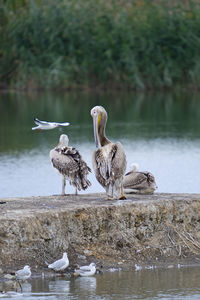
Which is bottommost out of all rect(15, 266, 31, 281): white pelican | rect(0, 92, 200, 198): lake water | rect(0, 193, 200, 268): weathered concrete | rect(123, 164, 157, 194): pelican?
rect(15, 266, 31, 281): white pelican

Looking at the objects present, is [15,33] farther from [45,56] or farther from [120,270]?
[120,270]

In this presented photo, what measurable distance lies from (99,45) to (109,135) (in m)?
19.4

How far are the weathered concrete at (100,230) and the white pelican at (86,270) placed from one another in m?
0.29

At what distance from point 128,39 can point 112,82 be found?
2.73 metres

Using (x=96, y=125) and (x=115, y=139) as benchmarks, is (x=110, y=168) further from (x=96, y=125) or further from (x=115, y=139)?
(x=115, y=139)

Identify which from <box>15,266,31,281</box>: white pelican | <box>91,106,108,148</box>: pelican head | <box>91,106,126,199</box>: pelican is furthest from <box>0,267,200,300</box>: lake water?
<box>91,106,108,148</box>: pelican head

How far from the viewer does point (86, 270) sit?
10180mm

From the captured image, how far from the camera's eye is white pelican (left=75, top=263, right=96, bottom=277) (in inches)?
399

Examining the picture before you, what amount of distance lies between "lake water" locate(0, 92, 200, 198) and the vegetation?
1.09m

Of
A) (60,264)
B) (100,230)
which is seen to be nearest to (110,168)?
(100,230)

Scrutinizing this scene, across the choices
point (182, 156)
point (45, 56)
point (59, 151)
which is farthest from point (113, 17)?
point (59, 151)

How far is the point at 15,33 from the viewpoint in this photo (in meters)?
47.4

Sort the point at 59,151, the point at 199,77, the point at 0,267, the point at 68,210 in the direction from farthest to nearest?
the point at 199,77 → the point at 59,151 → the point at 68,210 → the point at 0,267

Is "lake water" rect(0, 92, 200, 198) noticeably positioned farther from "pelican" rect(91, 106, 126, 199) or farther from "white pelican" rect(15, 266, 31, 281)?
"white pelican" rect(15, 266, 31, 281)
